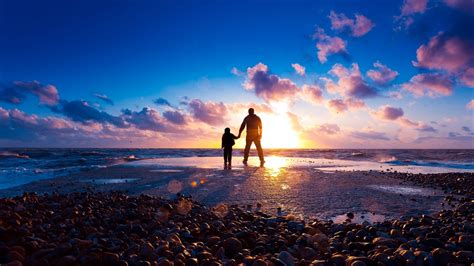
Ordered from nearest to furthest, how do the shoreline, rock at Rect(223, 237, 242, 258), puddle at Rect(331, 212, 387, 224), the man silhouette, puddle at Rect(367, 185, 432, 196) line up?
the shoreline < rock at Rect(223, 237, 242, 258) < puddle at Rect(331, 212, 387, 224) < puddle at Rect(367, 185, 432, 196) < the man silhouette

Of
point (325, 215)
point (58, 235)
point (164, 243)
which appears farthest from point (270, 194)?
point (58, 235)

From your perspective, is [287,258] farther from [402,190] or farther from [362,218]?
[402,190]

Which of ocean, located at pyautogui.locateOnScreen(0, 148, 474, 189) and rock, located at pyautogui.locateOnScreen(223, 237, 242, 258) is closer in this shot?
rock, located at pyautogui.locateOnScreen(223, 237, 242, 258)

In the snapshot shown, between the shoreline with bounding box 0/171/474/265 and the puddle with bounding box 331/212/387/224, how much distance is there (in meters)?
0.41

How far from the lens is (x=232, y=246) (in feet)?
10.7

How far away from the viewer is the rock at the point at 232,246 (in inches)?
125

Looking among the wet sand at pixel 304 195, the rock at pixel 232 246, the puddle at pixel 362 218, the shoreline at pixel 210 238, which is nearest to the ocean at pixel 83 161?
the wet sand at pixel 304 195

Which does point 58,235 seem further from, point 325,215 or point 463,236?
point 463,236

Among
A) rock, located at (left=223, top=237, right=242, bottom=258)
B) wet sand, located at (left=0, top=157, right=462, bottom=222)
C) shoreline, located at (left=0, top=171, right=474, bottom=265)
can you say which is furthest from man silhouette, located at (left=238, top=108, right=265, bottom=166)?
rock, located at (left=223, top=237, right=242, bottom=258)

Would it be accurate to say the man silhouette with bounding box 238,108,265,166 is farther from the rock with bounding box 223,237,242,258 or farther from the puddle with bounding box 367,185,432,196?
the rock with bounding box 223,237,242,258

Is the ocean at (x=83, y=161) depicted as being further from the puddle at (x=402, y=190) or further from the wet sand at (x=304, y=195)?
the puddle at (x=402, y=190)

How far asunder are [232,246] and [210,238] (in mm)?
338

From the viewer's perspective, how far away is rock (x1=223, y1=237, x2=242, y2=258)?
10.5ft

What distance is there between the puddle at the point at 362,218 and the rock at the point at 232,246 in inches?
76.6
